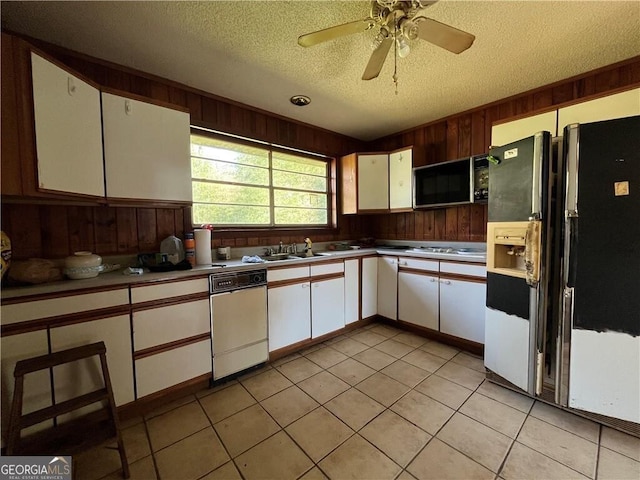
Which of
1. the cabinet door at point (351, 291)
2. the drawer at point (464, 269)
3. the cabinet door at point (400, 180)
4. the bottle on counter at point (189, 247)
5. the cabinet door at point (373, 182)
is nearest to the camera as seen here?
the bottle on counter at point (189, 247)

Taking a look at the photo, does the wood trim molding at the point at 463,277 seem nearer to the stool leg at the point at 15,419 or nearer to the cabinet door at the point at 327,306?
the cabinet door at the point at 327,306

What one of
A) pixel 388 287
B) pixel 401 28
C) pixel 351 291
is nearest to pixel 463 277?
pixel 388 287

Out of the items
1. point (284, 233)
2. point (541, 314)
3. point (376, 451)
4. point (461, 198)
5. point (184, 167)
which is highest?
point (184, 167)

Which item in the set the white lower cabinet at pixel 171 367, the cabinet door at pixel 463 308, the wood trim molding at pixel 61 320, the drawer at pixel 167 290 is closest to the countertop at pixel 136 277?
the drawer at pixel 167 290

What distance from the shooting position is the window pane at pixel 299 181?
10.2 ft

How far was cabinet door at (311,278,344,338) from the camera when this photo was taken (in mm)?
2639

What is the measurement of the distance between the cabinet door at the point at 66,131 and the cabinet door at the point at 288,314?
4.87ft

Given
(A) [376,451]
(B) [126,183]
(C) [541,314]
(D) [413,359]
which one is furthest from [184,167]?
(C) [541,314]

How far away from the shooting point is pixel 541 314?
64.9 inches

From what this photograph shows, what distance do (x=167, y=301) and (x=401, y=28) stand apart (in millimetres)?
2160

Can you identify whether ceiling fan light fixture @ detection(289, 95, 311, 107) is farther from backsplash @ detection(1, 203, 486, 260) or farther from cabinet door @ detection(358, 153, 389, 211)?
backsplash @ detection(1, 203, 486, 260)

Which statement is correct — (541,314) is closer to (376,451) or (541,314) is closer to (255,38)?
(376,451)

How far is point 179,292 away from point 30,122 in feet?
3.92

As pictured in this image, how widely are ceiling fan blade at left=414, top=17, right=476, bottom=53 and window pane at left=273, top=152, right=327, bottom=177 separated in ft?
6.58
